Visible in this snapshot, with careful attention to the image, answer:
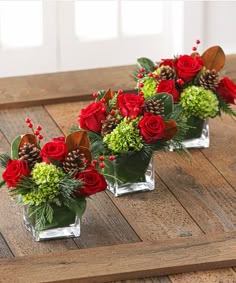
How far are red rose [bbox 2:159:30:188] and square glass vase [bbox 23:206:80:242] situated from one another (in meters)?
0.09

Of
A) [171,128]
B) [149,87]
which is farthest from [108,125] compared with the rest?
[149,87]

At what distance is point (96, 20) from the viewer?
4812 millimetres

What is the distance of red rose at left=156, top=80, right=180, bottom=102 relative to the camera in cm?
319

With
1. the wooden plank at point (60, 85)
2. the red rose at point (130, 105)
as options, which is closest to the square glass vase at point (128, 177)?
the red rose at point (130, 105)

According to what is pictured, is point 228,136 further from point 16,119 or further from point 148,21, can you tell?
point 148,21

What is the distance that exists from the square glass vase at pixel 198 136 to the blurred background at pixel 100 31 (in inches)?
53.2

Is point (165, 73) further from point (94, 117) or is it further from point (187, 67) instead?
point (94, 117)

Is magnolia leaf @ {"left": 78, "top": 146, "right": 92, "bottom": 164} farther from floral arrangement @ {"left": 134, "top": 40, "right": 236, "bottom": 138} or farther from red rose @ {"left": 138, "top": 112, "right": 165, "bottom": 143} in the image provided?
floral arrangement @ {"left": 134, "top": 40, "right": 236, "bottom": 138}

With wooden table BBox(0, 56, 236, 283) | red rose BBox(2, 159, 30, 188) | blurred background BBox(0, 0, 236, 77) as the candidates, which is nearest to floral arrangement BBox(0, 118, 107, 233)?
red rose BBox(2, 159, 30, 188)

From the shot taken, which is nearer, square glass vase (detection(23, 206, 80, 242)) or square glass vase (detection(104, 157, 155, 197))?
square glass vase (detection(23, 206, 80, 242))

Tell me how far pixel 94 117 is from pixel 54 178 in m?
0.29

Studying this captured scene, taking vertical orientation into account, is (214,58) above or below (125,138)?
above

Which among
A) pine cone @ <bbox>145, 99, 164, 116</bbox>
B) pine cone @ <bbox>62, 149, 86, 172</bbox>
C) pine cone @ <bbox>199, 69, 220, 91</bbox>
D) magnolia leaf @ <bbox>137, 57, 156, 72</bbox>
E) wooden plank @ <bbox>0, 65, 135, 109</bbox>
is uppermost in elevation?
magnolia leaf @ <bbox>137, 57, 156, 72</bbox>

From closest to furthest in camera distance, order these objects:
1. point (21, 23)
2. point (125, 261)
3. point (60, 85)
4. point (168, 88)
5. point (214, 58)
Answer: point (125, 261) → point (168, 88) → point (214, 58) → point (60, 85) → point (21, 23)
